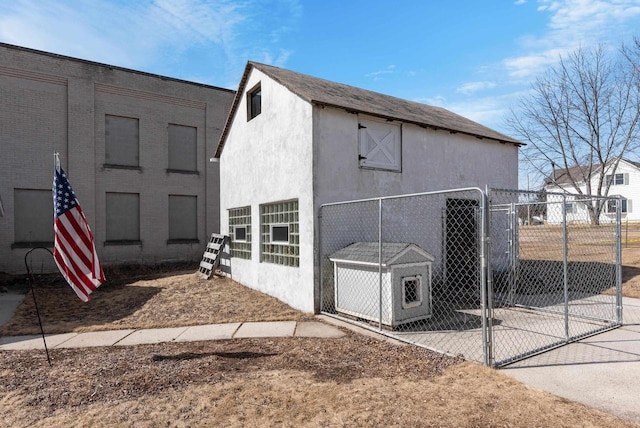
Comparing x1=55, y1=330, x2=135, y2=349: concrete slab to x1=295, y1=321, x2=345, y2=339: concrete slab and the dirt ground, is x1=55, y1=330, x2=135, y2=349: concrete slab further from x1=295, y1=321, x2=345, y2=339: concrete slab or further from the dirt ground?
x1=295, y1=321, x2=345, y2=339: concrete slab

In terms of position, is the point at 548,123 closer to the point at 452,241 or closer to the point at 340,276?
the point at 452,241

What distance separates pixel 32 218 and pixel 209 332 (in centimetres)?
1324

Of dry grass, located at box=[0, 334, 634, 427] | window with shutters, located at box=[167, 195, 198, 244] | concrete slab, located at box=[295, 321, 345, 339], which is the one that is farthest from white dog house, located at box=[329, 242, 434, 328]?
window with shutters, located at box=[167, 195, 198, 244]

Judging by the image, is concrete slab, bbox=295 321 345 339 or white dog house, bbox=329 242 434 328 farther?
white dog house, bbox=329 242 434 328

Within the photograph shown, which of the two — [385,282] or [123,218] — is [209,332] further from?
[123,218]

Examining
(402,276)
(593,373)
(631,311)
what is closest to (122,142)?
(402,276)

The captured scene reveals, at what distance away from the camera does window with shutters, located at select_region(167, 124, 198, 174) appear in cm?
1845

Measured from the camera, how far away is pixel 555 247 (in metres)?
19.7

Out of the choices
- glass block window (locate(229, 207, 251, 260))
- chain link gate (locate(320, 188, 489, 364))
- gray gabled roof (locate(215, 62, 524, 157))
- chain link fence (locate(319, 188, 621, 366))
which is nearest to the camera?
chain link fence (locate(319, 188, 621, 366))

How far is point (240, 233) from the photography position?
11453 mm

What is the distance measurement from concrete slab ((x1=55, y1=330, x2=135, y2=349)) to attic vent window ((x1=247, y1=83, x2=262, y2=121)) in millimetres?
6527

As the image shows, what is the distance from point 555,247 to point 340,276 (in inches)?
680

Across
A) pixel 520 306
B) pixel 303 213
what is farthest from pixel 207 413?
pixel 520 306

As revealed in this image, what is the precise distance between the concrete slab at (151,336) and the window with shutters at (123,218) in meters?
11.4
